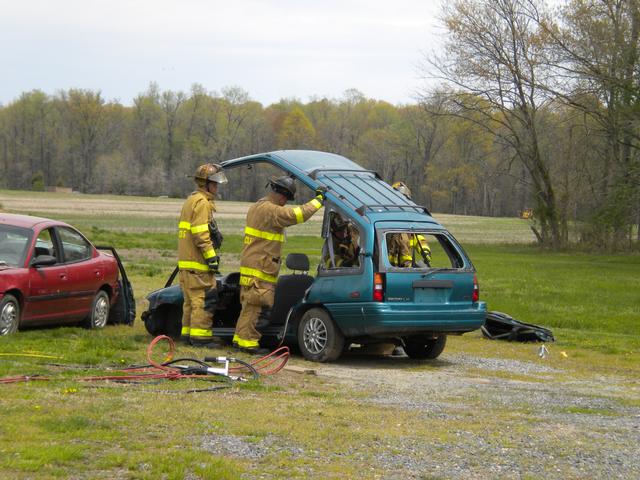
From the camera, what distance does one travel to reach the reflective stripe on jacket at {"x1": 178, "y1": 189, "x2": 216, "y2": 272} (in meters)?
12.6

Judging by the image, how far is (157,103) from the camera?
5404 inches

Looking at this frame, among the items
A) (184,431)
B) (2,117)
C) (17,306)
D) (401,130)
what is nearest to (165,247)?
(17,306)

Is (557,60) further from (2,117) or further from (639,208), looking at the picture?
(2,117)

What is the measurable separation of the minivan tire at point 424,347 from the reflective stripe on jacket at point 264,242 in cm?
189

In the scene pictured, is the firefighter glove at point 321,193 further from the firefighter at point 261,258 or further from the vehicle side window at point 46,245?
the vehicle side window at point 46,245

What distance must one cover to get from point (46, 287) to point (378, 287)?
4.13 m

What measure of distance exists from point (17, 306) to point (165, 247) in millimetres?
25293

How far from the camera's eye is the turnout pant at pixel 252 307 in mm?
12305

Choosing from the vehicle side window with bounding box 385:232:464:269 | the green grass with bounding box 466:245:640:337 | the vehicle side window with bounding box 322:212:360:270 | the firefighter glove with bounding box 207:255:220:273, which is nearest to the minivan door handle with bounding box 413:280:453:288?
the vehicle side window with bounding box 385:232:464:269

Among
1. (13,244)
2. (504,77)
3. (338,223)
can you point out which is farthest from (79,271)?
(504,77)

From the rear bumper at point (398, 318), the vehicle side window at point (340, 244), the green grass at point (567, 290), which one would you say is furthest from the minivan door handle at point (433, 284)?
the green grass at point (567, 290)

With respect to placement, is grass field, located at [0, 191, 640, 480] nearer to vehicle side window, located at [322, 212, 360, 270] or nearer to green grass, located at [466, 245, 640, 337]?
vehicle side window, located at [322, 212, 360, 270]

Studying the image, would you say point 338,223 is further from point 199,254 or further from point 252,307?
point 199,254

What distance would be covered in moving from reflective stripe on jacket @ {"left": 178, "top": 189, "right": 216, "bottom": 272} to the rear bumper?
5.47 feet
